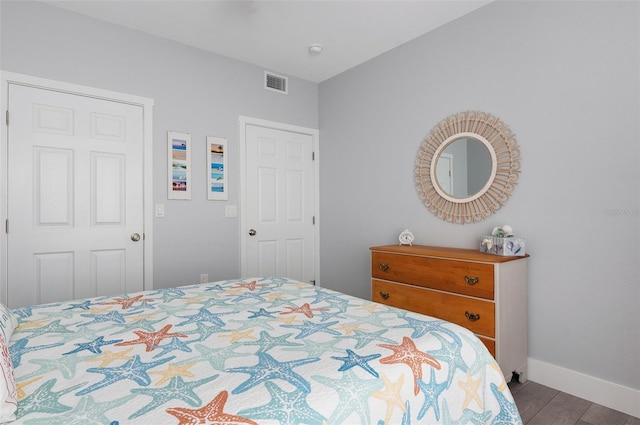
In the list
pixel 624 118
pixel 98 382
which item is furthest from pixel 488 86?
pixel 98 382

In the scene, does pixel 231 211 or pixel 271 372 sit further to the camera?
pixel 231 211

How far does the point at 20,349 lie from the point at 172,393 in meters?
0.71

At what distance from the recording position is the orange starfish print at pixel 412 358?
41.3 inches

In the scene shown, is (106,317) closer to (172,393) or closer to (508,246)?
(172,393)

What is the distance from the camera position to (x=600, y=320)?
6.82ft

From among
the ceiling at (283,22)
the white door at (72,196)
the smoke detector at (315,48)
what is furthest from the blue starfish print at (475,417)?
the smoke detector at (315,48)

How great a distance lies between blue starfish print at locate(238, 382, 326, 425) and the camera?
81 cm

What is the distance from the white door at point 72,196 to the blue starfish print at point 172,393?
2232 millimetres

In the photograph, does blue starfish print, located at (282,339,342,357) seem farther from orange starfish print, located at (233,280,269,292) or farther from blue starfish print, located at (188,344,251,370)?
orange starfish print, located at (233,280,269,292)

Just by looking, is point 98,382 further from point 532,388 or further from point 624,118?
point 624,118

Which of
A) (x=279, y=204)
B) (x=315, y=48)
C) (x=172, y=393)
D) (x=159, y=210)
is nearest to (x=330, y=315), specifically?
(x=172, y=393)

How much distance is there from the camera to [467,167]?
8.80 ft

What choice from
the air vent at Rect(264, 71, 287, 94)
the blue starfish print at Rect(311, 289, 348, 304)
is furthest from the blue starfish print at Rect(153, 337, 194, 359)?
the air vent at Rect(264, 71, 287, 94)

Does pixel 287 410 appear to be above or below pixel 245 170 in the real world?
below
